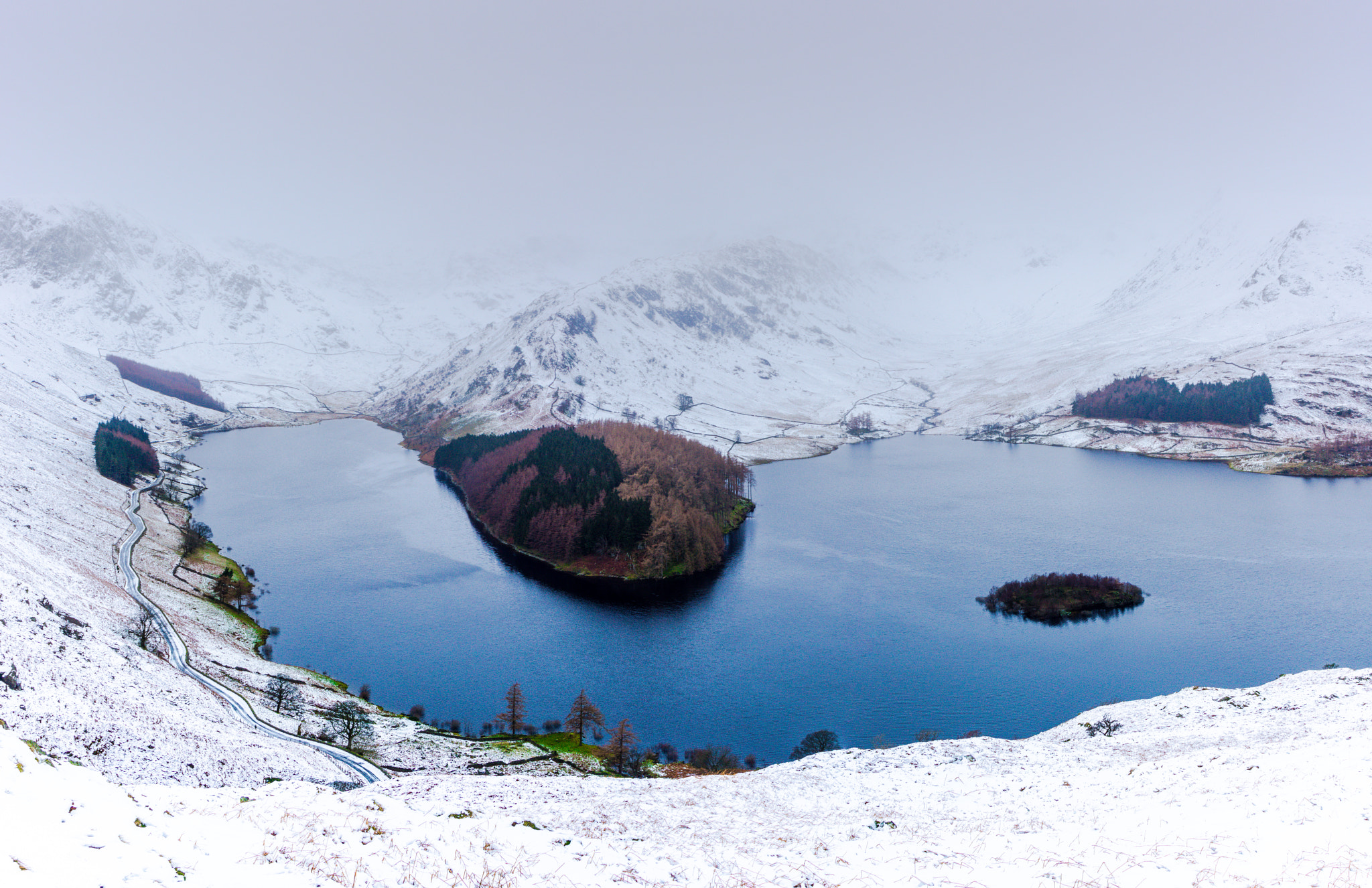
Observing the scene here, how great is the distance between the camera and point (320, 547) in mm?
111062

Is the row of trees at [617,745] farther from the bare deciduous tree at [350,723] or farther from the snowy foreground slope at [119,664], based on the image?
the bare deciduous tree at [350,723]

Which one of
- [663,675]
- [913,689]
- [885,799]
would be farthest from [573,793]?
[913,689]

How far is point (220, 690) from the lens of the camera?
52594 mm

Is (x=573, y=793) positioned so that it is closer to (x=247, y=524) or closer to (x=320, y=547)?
(x=320, y=547)

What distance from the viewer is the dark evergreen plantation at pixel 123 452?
12319 cm

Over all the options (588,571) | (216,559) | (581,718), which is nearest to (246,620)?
(216,559)

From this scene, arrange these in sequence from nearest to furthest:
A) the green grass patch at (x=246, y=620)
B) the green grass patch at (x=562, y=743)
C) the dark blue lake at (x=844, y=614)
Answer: the green grass patch at (x=562, y=743), the dark blue lake at (x=844, y=614), the green grass patch at (x=246, y=620)

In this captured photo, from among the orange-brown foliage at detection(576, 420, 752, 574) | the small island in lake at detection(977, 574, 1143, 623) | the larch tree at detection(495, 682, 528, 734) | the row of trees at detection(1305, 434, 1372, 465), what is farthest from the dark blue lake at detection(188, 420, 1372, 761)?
the row of trees at detection(1305, 434, 1372, 465)

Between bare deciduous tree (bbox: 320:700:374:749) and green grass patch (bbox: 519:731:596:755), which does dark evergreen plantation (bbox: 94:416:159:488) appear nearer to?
bare deciduous tree (bbox: 320:700:374:749)

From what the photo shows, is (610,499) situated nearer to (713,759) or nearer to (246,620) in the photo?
(246,620)

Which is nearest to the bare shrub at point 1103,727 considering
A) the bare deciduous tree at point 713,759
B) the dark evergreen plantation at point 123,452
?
the bare deciduous tree at point 713,759

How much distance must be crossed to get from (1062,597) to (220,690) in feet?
301

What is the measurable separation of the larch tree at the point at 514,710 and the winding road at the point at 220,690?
50.9 feet

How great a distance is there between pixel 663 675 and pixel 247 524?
9377 centimetres
